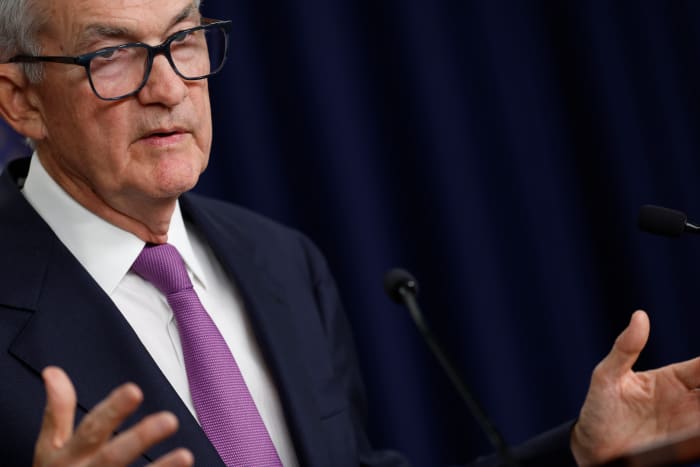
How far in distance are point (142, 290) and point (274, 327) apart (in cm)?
24

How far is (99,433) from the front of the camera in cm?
102

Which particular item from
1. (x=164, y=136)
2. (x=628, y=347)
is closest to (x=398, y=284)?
(x=628, y=347)

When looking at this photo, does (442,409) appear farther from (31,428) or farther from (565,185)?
(31,428)

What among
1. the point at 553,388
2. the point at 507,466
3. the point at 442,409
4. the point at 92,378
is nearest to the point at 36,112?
the point at 92,378

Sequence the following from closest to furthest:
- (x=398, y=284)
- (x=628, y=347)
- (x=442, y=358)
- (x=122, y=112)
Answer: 1. (x=442, y=358)
2. (x=398, y=284)
3. (x=628, y=347)
4. (x=122, y=112)

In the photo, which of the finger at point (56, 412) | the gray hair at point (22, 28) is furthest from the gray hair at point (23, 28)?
the finger at point (56, 412)

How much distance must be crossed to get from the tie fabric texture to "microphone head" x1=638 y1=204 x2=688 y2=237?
668 mm

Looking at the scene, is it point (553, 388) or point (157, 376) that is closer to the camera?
point (157, 376)

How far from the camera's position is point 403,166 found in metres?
2.47

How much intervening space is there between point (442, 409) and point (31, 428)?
4.49 ft

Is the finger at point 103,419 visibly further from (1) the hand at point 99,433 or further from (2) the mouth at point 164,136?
(2) the mouth at point 164,136

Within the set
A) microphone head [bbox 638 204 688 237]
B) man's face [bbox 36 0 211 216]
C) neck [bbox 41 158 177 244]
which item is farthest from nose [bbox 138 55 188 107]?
microphone head [bbox 638 204 688 237]

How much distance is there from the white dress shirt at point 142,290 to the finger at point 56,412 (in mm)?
420

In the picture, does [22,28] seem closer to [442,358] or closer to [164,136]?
[164,136]
